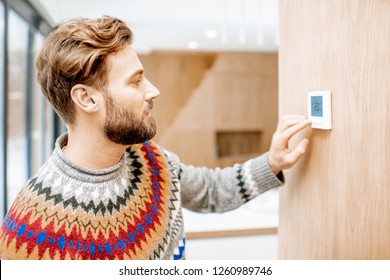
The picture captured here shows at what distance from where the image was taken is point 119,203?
84 cm

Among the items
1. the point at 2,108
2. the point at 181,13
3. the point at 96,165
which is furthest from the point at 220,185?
the point at 181,13

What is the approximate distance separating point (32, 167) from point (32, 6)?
3.90ft

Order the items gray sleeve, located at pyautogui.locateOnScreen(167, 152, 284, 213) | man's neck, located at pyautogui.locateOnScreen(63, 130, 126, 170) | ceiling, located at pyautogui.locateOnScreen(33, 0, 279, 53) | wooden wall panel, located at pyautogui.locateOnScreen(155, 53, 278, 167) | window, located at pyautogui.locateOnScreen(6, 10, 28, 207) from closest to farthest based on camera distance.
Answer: man's neck, located at pyautogui.locateOnScreen(63, 130, 126, 170)
gray sleeve, located at pyautogui.locateOnScreen(167, 152, 284, 213)
window, located at pyautogui.locateOnScreen(6, 10, 28, 207)
ceiling, located at pyautogui.locateOnScreen(33, 0, 279, 53)
wooden wall panel, located at pyautogui.locateOnScreen(155, 53, 278, 167)

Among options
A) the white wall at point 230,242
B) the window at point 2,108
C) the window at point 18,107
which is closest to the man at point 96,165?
the white wall at point 230,242

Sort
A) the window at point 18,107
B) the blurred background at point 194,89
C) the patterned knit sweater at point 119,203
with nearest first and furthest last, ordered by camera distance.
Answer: the patterned knit sweater at point 119,203 → the blurred background at point 194,89 → the window at point 18,107

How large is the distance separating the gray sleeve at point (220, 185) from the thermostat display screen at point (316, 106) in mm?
206

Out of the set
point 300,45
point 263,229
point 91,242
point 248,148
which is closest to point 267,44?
point 248,148

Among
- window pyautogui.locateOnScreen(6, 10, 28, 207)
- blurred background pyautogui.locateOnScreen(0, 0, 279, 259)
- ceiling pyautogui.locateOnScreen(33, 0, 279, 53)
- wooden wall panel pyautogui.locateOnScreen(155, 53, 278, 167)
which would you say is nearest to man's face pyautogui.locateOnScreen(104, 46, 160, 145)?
blurred background pyautogui.locateOnScreen(0, 0, 279, 259)

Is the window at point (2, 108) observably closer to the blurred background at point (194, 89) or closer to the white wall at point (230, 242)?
the blurred background at point (194, 89)

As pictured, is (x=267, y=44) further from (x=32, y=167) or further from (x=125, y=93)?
(x=125, y=93)

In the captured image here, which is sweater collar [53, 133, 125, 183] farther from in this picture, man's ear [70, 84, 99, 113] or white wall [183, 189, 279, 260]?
white wall [183, 189, 279, 260]

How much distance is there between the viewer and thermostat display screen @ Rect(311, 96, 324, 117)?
2.61 feet

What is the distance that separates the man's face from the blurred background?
0.97m

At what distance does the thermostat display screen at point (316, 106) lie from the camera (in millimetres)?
795
